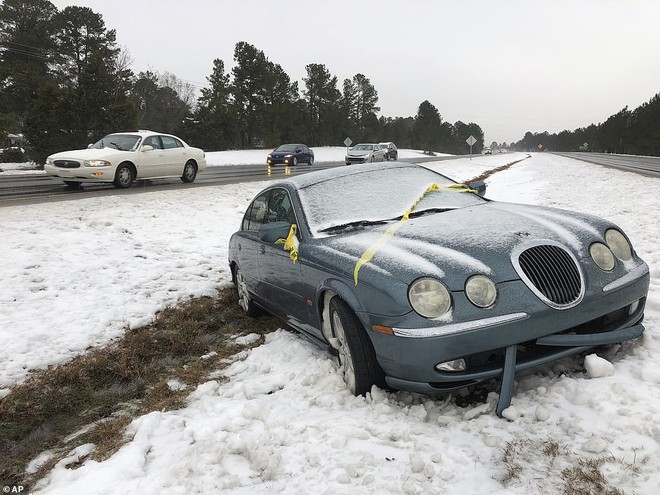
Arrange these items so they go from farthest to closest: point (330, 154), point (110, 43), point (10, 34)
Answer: point (330, 154) → point (110, 43) → point (10, 34)

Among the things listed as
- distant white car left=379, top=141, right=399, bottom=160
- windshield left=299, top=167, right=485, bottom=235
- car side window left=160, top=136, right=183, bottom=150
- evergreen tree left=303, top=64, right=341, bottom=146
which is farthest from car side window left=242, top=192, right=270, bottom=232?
evergreen tree left=303, top=64, right=341, bottom=146

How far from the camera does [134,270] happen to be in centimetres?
648

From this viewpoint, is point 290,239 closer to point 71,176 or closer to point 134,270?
point 134,270

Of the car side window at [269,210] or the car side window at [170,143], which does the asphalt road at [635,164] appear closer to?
the car side window at [170,143]

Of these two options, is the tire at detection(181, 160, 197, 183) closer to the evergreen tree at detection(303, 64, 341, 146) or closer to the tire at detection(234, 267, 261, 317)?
the tire at detection(234, 267, 261, 317)

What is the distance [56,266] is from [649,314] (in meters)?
6.58

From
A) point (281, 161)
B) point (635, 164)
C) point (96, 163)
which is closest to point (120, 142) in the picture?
point (96, 163)

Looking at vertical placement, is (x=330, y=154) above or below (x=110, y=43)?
below

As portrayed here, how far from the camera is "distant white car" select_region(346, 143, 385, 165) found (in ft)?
102

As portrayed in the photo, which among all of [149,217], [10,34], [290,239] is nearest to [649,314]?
[290,239]

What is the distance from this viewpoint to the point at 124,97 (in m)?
27.6

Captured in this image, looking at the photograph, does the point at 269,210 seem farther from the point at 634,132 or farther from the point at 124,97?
the point at 634,132

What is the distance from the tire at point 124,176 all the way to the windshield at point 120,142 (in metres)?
0.55

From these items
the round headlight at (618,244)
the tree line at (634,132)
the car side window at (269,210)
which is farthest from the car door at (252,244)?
the tree line at (634,132)
